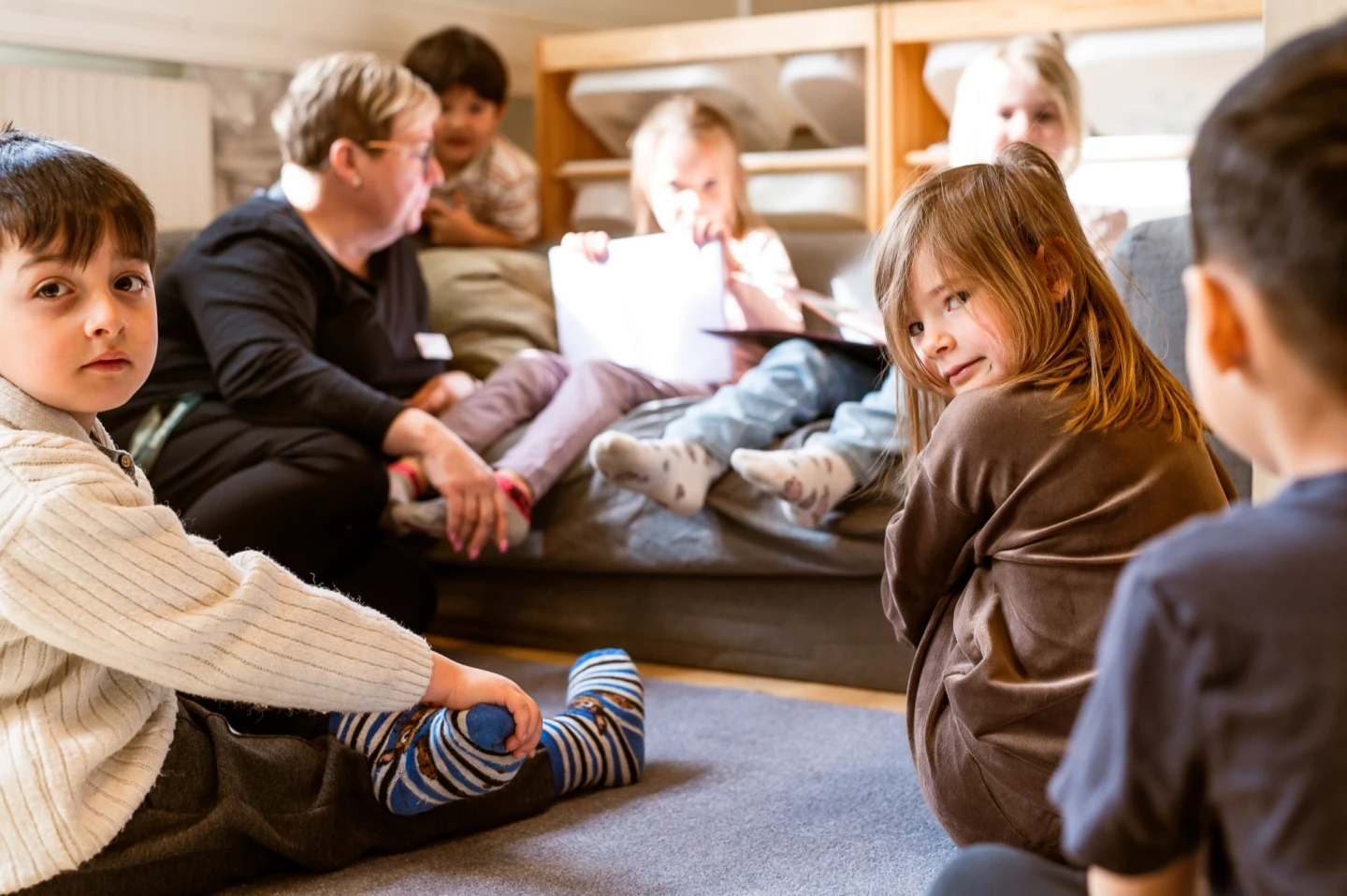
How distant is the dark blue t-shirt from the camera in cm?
52

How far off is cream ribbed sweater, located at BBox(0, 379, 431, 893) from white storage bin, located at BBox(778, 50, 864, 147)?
2.10 meters

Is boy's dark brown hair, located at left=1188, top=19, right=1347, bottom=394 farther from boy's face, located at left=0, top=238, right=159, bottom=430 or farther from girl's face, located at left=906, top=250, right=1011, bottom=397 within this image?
boy's face, located at left=0, top=238, right=159, bottom=430

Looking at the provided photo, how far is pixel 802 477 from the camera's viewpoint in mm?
1740

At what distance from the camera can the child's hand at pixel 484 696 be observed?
1.22 m

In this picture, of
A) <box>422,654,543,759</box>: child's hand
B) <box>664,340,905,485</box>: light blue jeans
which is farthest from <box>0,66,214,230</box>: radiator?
<box>422,654,543,759</box>: child's hand

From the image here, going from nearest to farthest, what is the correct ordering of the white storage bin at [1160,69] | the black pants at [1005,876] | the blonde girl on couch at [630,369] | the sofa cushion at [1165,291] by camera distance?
1. the black pants at [1005,876]
2. the sofa cushion at [1165,291]
3. the blonde girl on couch at [630,369]
4. the white storage bin at [1160,69]

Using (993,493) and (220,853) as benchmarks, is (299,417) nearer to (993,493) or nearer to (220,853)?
(220,853)

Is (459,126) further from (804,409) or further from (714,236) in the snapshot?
(804,409)

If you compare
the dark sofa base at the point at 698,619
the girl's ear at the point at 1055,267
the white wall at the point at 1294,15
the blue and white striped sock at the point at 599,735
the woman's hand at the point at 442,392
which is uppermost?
the white wall at the point at 1294,15

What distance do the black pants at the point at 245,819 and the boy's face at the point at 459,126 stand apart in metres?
1.70

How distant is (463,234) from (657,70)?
0.70m

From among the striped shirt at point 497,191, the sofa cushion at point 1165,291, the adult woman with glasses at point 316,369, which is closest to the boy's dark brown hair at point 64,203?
the adult woman with glasses at point 316,369

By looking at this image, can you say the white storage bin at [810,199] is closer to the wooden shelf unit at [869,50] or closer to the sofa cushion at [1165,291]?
the wooden shelf unit at [869,50]

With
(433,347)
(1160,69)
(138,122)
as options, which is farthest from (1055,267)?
(138,122)
